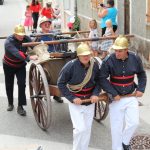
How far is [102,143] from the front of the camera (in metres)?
6.77

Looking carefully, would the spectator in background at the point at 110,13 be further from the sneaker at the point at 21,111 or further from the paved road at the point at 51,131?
the sneaker at the point at 21,111

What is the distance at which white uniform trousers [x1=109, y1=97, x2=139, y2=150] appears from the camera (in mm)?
5832

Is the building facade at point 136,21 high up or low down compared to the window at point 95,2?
down

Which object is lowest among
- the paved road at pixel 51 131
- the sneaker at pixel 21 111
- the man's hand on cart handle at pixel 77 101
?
the paved road at pixel 51 131

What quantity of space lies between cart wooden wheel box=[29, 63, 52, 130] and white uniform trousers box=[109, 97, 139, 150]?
Answer: 1.26 m

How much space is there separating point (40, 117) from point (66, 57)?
3.66 ft

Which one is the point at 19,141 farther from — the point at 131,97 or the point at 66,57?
the point at 131,97

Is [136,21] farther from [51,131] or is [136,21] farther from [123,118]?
[123,118]

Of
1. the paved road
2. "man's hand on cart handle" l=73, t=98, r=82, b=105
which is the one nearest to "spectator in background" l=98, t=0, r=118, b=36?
the paved road

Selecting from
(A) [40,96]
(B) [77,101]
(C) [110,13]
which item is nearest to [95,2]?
(C) [110,13]

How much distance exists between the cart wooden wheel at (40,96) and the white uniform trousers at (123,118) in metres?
1.26

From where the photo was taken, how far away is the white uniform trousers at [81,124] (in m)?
5.73

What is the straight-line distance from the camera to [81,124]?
5.74m

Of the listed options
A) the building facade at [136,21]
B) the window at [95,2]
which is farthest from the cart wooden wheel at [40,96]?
the window at [95,2]
